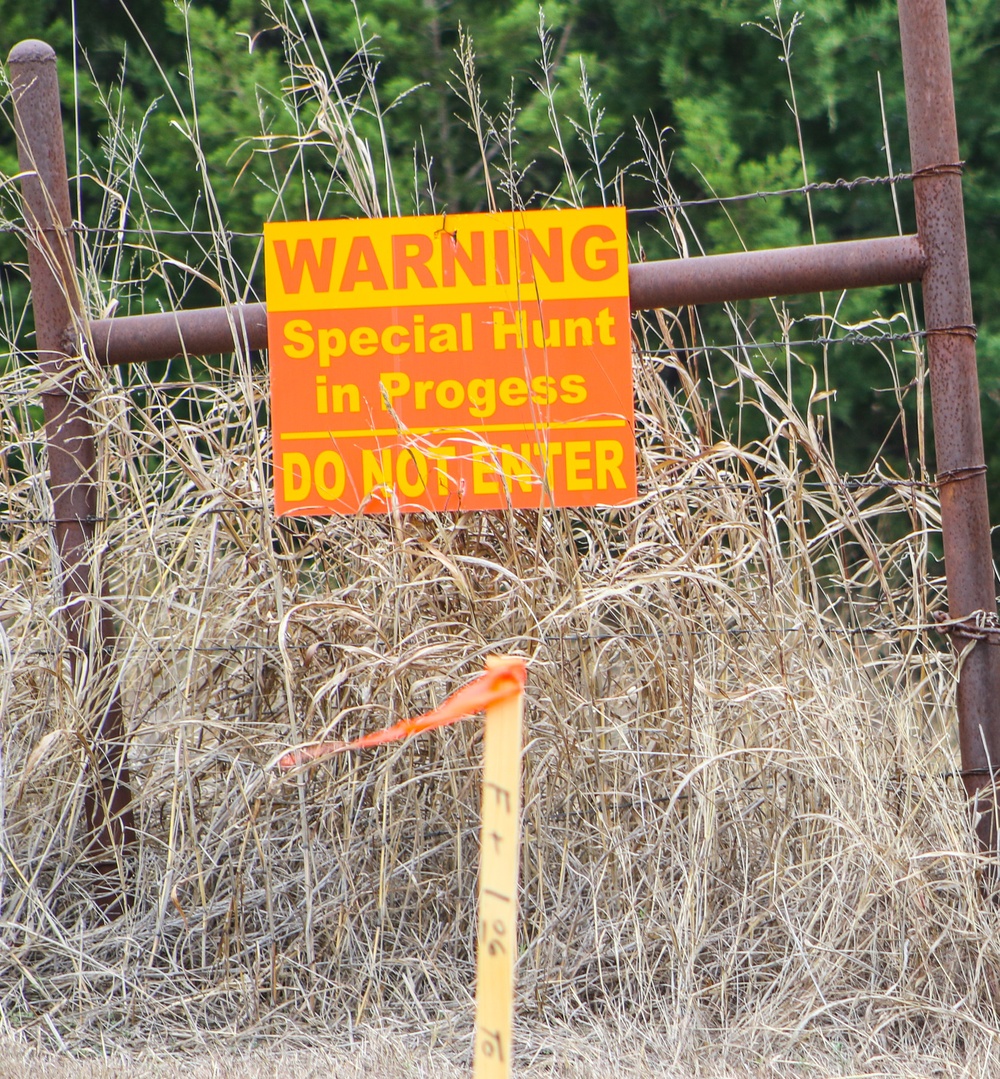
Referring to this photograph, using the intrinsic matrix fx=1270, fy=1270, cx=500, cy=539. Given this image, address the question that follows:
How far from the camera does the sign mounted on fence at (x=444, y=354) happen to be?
108 inches

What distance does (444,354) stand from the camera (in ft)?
9.15

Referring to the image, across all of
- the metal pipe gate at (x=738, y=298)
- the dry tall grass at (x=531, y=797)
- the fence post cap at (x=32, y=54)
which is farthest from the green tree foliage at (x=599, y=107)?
the dry tall grass at (x=531, y=797)

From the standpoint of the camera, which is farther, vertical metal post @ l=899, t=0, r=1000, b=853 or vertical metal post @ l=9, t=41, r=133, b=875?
vertical metal post @ l=9, t=41, r=133, b=875

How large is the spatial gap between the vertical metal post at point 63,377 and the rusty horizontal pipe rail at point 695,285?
0.34 feet

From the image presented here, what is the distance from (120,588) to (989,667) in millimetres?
1970

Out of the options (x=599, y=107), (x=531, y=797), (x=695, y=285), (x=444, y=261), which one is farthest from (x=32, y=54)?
(x=599, y=107)

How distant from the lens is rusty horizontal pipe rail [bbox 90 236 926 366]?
2.70 m

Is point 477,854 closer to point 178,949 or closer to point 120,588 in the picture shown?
point 178,949

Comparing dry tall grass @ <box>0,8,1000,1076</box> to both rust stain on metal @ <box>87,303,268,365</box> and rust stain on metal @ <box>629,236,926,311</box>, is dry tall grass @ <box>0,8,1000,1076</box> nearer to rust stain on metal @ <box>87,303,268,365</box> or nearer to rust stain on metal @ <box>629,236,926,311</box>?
rust stain on metal @ <box>87,303,268,365</box>

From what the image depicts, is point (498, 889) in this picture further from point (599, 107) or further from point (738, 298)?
point (599, 107)

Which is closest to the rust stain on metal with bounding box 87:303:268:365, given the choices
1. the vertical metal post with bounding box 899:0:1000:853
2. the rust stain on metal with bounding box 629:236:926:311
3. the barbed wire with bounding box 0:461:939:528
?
the barbed wire with bounding box 0:461:939:528

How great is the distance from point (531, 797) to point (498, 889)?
1.42 m

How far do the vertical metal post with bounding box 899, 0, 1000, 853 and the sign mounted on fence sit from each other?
65 cm

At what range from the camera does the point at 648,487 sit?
286cm
